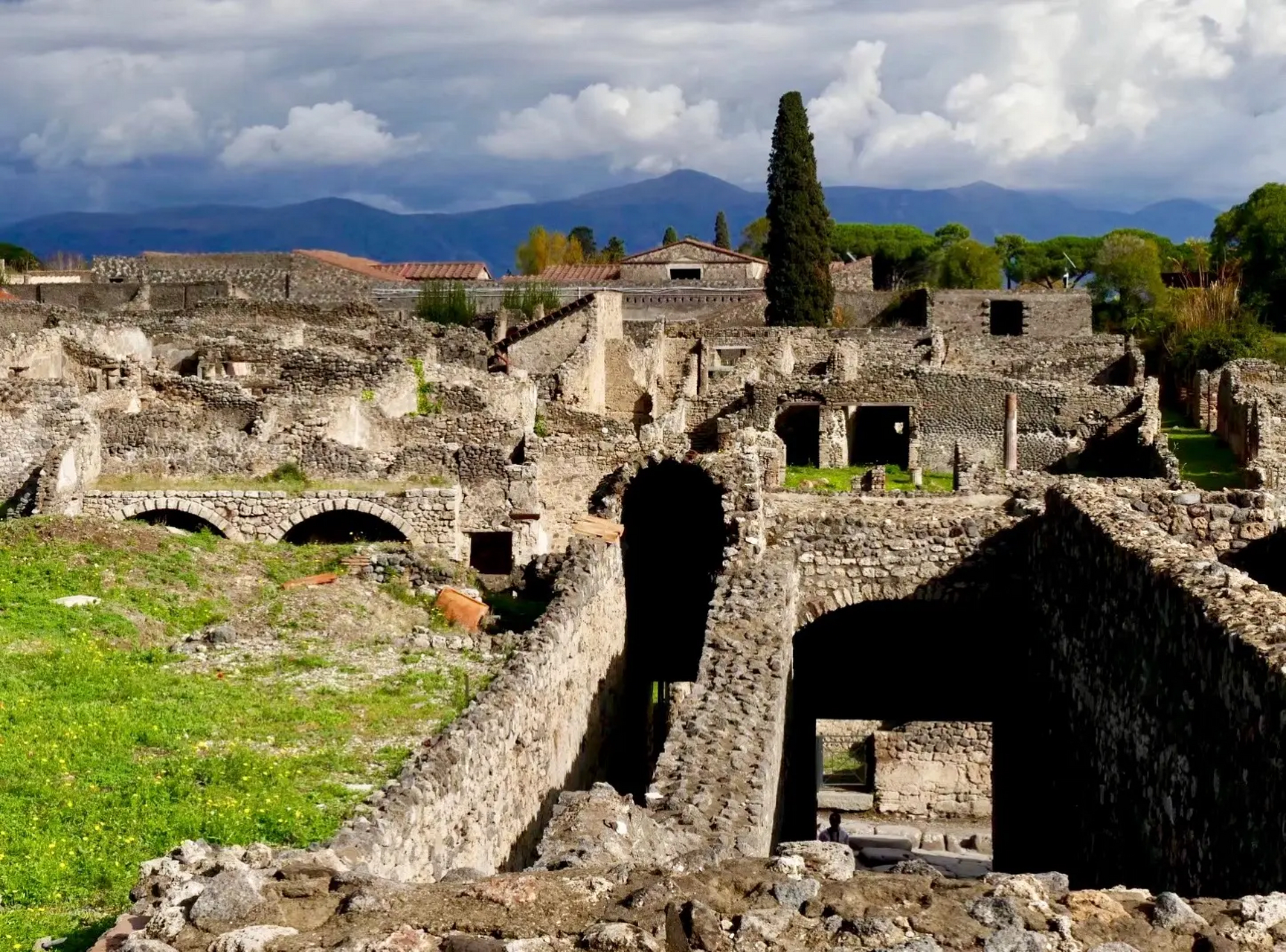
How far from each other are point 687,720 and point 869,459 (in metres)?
32.5

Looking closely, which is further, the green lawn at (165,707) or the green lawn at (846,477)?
the green lawn at (846,477)

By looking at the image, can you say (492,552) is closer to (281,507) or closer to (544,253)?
(281,507)

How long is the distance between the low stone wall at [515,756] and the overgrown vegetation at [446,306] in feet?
127

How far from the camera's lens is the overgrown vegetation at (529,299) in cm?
5522

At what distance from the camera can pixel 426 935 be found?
18.1 ft

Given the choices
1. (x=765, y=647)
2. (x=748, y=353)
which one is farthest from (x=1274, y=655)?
(x=748, y=353)

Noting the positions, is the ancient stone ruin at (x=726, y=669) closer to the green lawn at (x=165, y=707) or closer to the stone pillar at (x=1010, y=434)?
the stone pillar at (x=1010, y=434)

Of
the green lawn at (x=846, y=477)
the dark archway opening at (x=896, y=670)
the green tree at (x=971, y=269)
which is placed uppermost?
the green tree at (x=971, y=269)

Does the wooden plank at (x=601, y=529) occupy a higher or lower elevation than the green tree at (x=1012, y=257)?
lower

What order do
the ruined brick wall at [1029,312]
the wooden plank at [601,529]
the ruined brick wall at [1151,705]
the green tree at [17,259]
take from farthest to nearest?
the green tree at [17,259]
the ruined brick wall at [1029,312]
the wooden plank at [601,529]
the ruined brick wall at [1151,705]

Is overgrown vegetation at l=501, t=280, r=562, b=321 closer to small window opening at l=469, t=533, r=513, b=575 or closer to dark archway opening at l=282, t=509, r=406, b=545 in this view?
small window opening at l=469, t=533, r=513, b=575

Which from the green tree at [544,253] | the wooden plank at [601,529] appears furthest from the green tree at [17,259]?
the wooden plank at [601,529]

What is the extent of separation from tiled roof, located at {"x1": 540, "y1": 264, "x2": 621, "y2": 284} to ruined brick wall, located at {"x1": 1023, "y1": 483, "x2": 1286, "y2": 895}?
52.8 meters

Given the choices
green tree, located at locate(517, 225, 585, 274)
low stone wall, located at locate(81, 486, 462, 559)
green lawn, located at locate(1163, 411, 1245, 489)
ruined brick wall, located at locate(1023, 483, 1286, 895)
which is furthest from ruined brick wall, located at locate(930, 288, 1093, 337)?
ruined brick wall, located at locate(1023, 483, 1286, 895)
